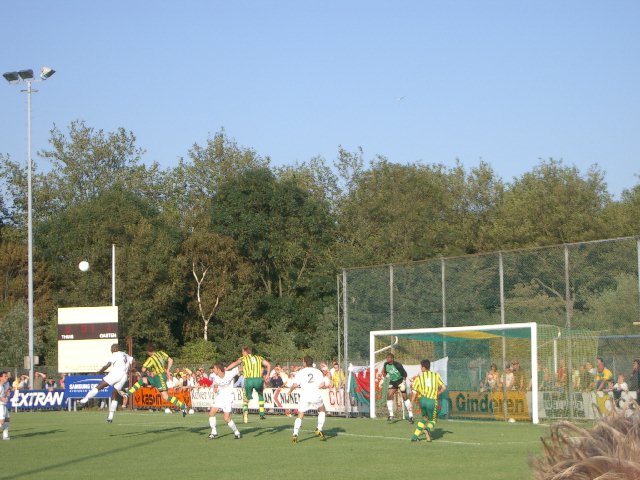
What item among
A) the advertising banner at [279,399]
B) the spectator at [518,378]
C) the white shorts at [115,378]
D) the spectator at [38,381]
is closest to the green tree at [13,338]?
the spectator at [38,381]

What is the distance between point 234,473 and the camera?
16234 mm

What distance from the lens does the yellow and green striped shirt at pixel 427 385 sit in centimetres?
2238

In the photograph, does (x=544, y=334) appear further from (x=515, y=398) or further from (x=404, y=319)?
(x=404, y=319)

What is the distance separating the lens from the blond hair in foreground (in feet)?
5.82

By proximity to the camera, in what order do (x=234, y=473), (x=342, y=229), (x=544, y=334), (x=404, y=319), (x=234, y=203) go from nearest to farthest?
(x=234, y=473) < (x=544, y=334) < (x=404, y=319) < (x=234, y=203) < (x=342, y=229)

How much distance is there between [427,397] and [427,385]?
27 cm

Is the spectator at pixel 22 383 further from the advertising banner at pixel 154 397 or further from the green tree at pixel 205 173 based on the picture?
the green tree at pixel 205 173

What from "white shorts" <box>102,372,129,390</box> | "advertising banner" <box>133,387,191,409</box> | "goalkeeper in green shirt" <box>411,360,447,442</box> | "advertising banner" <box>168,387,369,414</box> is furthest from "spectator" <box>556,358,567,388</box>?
"advertising banner" <box>133,387,191,409</box>

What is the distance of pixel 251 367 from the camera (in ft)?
91.6

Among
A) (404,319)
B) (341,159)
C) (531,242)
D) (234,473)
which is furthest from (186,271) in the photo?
(234,473)

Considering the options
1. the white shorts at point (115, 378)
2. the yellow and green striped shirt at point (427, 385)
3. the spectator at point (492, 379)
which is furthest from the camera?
the spectator at point (492, 379)

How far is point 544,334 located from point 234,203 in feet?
134

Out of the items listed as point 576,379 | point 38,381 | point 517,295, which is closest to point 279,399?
point 517,295

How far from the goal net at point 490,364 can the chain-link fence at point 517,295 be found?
0.31 metres
